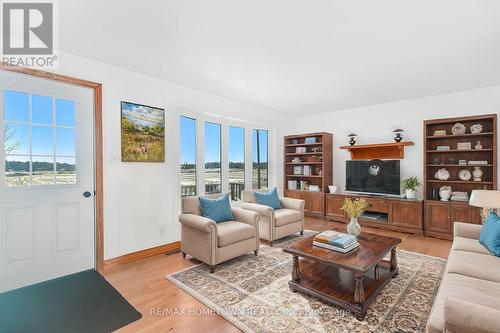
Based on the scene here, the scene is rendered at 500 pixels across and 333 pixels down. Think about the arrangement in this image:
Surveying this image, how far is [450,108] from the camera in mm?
4477

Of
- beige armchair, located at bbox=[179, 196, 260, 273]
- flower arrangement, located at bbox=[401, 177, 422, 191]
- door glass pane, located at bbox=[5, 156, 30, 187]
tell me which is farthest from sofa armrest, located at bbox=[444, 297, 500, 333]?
flower arrangement, located at bbox=[401, 177, 422, 191]

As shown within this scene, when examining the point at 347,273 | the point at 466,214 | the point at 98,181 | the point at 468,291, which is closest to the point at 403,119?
the point at 466,214

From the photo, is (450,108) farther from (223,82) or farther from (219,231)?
(219,231)

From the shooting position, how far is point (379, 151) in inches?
208

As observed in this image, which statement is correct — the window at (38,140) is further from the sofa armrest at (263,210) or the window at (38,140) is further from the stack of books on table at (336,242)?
the stack of books on table at (336,242)

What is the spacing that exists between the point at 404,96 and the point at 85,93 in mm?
5146

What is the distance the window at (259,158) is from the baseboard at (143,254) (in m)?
2.36

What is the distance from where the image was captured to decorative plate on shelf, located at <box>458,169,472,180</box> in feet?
14.0

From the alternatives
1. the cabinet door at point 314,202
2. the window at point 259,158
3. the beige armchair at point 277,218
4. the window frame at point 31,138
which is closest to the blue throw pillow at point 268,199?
the beige armchair at point 277,218

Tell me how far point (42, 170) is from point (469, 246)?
4.51 m

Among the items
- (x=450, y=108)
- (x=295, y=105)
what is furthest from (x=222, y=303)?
(x=450, y=108)

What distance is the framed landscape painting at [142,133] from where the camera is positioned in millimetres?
3320

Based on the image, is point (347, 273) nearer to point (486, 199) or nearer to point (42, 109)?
point (486, 199)

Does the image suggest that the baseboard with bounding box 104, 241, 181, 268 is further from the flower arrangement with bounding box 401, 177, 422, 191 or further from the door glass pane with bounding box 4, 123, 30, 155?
the flower arrangement with bounding box 401, 177, 422, 191
